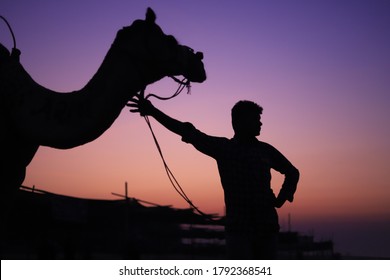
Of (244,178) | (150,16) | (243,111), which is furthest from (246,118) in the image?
(150,16)

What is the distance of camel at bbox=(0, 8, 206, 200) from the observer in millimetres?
3994

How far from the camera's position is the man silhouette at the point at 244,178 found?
13.3ft

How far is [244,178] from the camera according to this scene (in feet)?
13.6

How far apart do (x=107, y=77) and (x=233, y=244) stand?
1599 millimetres

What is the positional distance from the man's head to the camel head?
55 centimetres

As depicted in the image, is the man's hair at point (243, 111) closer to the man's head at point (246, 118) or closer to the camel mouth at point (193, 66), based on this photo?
the man's head at point (246, 118)

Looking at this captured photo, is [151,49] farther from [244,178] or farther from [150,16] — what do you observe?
[244,178]

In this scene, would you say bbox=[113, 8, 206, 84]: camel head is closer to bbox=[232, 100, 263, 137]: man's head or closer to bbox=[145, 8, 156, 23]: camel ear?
bbox=[145, 8, 156, 23]: camel ear

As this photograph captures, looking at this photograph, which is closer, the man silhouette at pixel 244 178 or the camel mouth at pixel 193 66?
the man silhouette at pixel 244 178

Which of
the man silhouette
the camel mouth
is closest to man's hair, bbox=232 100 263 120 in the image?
the man silhouette

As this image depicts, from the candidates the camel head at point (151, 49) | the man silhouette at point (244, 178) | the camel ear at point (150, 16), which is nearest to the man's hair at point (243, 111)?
the man silhouette at point (244, 178)

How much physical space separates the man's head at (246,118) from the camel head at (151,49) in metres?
0.55

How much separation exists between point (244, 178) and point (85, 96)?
1378 millimetres
